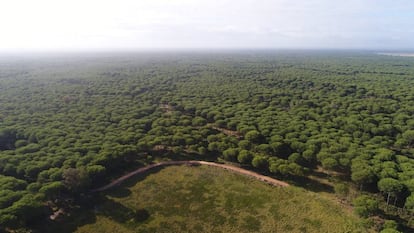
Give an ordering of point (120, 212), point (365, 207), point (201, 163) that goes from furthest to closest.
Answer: point (201, 163)
point (120, 212)
point (365, 207)

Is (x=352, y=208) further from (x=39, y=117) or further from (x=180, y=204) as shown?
(x=39, y=117)

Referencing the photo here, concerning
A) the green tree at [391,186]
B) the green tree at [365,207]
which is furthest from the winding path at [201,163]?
the green tree at [391,186]

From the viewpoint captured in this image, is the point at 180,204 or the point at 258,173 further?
the point at 258,173

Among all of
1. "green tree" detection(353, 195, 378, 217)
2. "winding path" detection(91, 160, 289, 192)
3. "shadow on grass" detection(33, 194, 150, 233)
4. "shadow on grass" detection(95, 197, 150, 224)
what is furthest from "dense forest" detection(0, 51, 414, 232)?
"shadow on grass" detection(95, 197, 150, 224)

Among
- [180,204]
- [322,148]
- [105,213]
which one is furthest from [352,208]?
[105,213]

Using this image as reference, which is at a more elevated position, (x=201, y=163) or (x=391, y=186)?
(x=391, y=186)

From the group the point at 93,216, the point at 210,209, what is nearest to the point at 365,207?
the point at 210,209

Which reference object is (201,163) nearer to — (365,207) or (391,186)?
(365,207)

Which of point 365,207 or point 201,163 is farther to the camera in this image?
point 201,163
